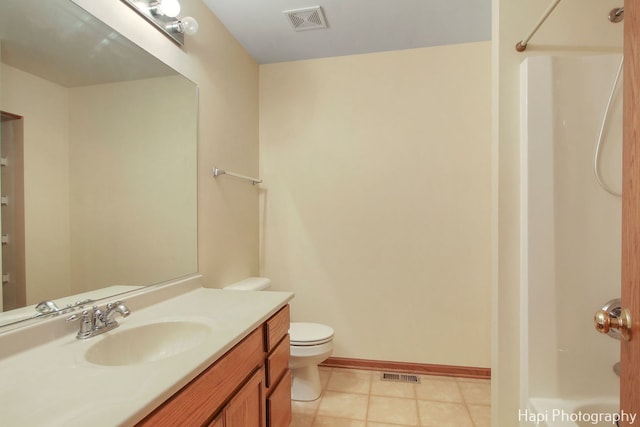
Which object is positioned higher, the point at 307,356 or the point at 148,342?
the point at 148,342

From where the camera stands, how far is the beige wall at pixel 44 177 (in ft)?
2.79

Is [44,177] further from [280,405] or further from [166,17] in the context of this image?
[280,405]

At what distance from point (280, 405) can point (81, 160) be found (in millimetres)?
1277

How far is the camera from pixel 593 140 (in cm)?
127

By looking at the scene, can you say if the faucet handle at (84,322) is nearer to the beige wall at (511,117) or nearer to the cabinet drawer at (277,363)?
the cabinet drawer at (277,363)

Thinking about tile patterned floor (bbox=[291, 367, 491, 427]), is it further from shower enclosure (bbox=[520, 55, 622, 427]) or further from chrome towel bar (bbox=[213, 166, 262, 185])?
chrome towel bar (bbox=[213, 166, 262, 185])

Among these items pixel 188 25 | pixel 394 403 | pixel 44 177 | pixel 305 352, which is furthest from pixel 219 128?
pixel 394 403

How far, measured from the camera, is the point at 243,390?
101 centimetres

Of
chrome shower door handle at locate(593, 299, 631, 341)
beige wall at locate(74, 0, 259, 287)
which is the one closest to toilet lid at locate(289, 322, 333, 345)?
beige wall at locate(74, 0, 259, 287)

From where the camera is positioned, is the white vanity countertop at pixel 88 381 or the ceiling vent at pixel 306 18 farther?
the ceiling vent at pixel 306 18

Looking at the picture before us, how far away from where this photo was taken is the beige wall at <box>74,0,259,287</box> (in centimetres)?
145

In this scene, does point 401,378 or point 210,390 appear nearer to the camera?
point 210,390

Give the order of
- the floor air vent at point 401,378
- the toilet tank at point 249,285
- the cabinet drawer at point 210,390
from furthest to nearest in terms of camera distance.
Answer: the floor air vent at point 401,378, the toilet tank at point 249,285, the cabinet drawer at point 210,390

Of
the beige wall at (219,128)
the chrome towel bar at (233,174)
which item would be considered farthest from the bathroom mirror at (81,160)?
the chrome towel bar at (233,174)
